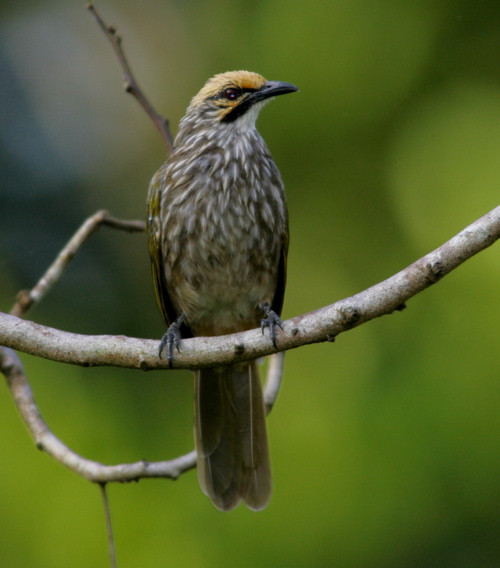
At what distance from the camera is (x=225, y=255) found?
431 centimetres

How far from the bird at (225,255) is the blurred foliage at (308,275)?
0.85 metres

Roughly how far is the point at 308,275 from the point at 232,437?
2.14 m

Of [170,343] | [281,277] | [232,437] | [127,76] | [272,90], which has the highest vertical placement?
[127,76]

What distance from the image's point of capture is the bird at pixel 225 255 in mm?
4324

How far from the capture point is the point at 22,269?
7.16 meters

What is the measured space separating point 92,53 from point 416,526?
18.7 ft

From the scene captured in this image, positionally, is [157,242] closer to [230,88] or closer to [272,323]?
[230,88]

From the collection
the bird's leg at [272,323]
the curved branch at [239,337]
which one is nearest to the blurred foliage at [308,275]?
the bird's leg at [272,323]

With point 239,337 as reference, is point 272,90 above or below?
above

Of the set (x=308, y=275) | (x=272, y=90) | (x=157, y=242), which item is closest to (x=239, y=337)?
(x=157, y=242)

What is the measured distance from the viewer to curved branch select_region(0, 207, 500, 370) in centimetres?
303

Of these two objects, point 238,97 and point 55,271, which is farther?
point 238,97

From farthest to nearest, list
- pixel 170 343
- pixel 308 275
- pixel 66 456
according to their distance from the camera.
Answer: pixel 308 275 → pixel 66 456 → pixel 170 343

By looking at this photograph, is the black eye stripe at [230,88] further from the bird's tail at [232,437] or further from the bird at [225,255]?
the bird's tail at [232,437]
